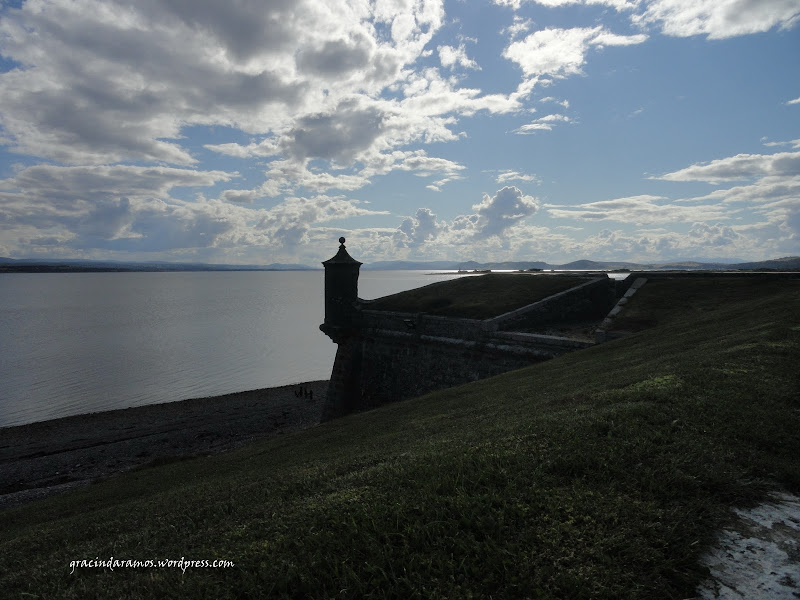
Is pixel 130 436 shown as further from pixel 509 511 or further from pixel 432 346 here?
pixel 509 511

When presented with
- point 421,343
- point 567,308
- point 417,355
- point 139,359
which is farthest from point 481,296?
point 139,359

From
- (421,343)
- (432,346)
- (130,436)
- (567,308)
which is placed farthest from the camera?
(130,436)

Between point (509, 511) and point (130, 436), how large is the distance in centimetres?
3438

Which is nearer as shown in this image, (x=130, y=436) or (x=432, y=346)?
(x=432, y=346)

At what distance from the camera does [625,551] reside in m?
3.32

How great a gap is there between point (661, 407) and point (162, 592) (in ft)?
20.2

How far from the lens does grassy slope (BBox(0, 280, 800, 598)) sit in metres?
3.28

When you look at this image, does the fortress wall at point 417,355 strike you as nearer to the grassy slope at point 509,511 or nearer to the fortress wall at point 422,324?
the fortress wall at point 422,324

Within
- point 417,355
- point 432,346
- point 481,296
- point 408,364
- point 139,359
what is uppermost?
point 481,296

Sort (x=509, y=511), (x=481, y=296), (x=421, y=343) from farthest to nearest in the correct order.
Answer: (x=481, y=296), (x=421, y=343), (x=509, y=511)

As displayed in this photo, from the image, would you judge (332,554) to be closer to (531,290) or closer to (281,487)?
(281,487)

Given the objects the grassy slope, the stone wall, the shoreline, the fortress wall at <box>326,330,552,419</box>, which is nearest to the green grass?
the stone wall

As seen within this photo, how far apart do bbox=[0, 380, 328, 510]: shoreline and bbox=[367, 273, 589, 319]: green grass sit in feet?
37.1

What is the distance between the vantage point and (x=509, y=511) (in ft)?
12.9
